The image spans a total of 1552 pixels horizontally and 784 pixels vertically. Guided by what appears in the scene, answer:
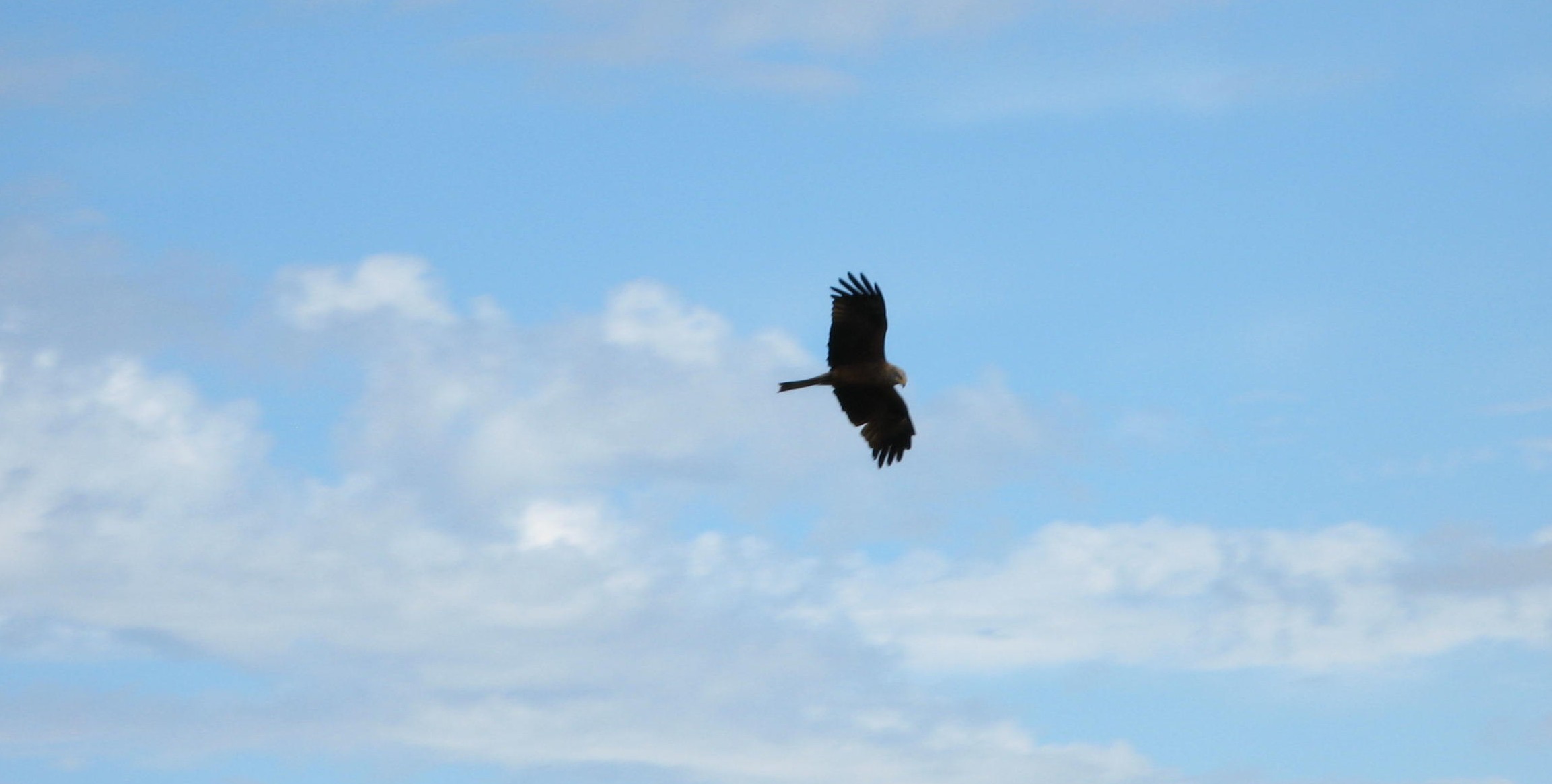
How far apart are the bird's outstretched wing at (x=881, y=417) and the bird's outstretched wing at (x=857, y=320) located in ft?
4.14

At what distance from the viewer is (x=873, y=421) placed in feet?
159

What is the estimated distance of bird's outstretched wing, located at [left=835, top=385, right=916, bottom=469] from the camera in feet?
156

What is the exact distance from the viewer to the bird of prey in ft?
151

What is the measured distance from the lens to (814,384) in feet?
154

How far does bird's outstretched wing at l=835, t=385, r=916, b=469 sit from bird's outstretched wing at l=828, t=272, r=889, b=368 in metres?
1.26

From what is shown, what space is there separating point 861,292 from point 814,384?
7.67ft

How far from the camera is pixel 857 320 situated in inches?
1811

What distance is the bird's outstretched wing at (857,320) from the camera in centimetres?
4588

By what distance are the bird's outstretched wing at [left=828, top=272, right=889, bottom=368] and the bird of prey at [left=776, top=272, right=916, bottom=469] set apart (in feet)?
0.04

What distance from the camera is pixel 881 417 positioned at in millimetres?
48375

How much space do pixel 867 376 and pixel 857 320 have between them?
1.52 metres

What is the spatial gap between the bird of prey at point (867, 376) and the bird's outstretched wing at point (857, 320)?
0.01 meters

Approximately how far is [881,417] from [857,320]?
313 cm

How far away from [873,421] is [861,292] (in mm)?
3648
